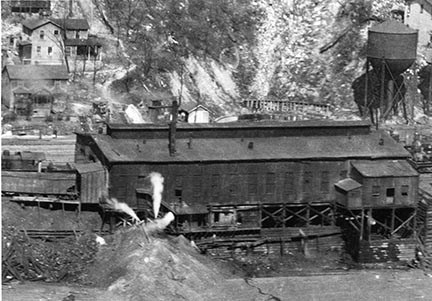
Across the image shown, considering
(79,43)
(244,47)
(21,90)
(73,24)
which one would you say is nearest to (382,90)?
(244,47)

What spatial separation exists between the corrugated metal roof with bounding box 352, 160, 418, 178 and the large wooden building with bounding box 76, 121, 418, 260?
0.06 metres

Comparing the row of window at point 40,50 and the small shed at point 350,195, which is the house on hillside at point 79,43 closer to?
the row of window at point 40,50

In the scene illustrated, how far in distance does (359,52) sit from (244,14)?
35.0 ft

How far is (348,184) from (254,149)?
567 cm

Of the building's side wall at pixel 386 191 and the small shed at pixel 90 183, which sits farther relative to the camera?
the building's side wall at pixel 386 191

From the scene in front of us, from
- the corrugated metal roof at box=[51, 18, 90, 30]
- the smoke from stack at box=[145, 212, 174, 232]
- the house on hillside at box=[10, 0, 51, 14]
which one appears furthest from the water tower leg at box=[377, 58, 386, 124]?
the smoke from stack at box=[145, 212, 174, 232]

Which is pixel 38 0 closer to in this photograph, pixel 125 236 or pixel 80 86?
pixel 80 86

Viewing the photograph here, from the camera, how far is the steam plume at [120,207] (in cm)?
5919

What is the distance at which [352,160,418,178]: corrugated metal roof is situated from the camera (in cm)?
6238

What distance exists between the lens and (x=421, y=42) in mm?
95562

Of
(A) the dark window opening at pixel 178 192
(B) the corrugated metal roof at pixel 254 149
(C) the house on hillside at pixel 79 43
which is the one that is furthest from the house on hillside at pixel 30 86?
(A) the dark window opening at pixel 178 192

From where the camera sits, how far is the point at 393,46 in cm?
8550

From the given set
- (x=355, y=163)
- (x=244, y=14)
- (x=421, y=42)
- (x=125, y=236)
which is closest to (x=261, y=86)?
(x=244, y=14)

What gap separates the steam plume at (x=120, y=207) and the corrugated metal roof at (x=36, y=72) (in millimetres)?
23203
